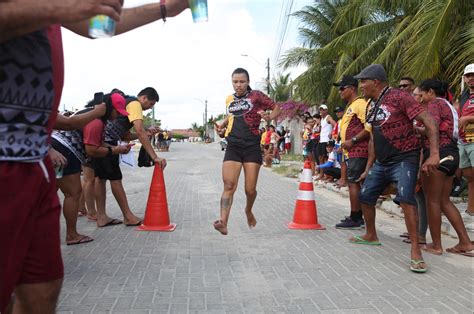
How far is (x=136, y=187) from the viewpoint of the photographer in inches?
461

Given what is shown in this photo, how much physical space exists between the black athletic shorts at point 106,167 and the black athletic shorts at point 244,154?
1.80m

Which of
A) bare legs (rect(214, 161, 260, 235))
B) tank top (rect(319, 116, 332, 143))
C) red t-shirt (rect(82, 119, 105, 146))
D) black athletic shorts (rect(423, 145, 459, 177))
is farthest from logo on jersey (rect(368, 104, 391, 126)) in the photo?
tank top (rect(319, 116, 332, 143))

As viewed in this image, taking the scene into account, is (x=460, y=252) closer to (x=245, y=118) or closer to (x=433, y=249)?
(x=433, y=249)

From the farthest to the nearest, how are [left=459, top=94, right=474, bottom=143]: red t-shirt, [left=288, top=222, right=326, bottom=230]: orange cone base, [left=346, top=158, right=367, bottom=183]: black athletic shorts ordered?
[left=288, top=222, right=326, bottom=230]: orange cone base, [left=346, top=158, right=367, bottom=183]: black athletic shorts, [left=459, top=94, right=474, bottom=143]: red t-shirt

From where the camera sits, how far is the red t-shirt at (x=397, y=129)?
4.59m

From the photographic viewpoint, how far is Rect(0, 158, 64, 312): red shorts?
1620 mm

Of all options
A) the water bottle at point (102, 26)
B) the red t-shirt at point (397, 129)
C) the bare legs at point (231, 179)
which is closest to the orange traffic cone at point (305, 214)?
the bare legs at point (231, 179)

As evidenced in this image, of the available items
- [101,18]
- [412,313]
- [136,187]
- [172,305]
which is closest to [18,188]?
[101,18]

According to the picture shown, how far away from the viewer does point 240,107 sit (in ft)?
18.4

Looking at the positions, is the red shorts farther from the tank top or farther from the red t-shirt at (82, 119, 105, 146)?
the tank top

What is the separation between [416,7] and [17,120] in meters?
13.4

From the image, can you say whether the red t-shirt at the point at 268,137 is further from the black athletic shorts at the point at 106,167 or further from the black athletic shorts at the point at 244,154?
the black athletic shorts at the point at 244,154

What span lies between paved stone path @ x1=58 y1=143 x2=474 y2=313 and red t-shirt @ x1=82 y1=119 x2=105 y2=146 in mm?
1224

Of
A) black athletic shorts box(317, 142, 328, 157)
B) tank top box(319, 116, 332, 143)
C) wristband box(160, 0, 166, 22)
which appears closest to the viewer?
wristband box(160, 0, 166, 22)
